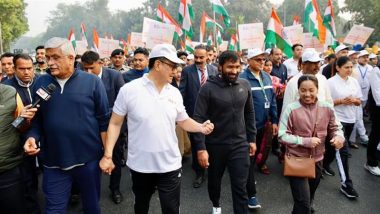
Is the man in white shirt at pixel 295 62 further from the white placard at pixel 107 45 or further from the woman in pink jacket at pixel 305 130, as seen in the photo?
the white placard at pixel 107 45

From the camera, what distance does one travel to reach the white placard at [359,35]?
29.6 ft

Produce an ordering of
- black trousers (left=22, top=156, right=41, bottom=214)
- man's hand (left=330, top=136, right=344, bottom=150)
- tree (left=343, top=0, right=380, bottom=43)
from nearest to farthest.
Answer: man's hand (left=330, top=136, right=344, bottom=150) → black trousers (left=22, top=156, right=41, bottom=214) → tree (left=343, top=0, right=380, bottom=43)

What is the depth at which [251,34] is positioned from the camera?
770 cm

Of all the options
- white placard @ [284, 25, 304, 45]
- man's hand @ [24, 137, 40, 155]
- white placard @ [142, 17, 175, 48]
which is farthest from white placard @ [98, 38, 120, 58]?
man's hand @ [24, 137, 40, 155]

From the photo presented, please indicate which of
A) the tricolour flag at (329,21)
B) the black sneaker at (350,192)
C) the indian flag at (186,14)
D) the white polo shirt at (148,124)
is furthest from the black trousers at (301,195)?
the indian flag at (186,14)

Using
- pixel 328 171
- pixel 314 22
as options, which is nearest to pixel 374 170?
pixel 328 171

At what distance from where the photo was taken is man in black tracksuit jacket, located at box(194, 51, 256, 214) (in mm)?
3432

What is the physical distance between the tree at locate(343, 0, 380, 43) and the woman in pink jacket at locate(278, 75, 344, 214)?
33025 millimetres

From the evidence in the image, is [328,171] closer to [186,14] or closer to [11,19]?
[186,14]

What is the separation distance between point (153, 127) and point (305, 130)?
160 cm

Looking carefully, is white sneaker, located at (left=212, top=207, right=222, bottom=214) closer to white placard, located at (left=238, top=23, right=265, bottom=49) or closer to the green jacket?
the green jacket

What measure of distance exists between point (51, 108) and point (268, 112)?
2892 millimetres

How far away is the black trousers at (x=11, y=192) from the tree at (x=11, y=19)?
1539 inches

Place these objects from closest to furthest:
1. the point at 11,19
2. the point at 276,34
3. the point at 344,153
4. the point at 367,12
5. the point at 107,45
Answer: the point at 344,153 → the point at 276,34 → the point at 107,45 → the point at 367,12 → the point at 11,19
